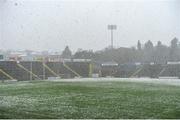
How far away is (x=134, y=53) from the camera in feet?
91.6

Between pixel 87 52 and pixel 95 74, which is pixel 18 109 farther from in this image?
pixel 87 52

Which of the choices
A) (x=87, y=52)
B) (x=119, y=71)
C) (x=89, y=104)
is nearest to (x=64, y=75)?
(x=119, y=71)

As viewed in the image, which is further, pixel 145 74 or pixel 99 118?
pixel 145 74

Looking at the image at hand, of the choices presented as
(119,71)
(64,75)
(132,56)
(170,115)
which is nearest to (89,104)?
(170,115)

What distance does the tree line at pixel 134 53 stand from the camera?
82.9 ft

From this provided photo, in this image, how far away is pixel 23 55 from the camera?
2356 centimetres

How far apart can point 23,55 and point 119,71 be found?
573cm

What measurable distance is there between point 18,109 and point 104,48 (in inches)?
930

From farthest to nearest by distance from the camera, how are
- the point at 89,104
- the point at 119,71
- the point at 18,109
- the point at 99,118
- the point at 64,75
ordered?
the point at 119,71
the point at 64,75
the point at 89,104
the point at 18,109
the point at 99,118

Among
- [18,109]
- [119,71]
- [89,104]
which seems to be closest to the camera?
[18,109]

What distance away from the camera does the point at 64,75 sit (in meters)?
21.0

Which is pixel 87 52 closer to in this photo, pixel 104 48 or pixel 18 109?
pixel 104 48

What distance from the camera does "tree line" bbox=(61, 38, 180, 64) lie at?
995 inches

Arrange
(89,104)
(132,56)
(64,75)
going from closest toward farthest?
(89,104) < (64,75) < (132,56)
